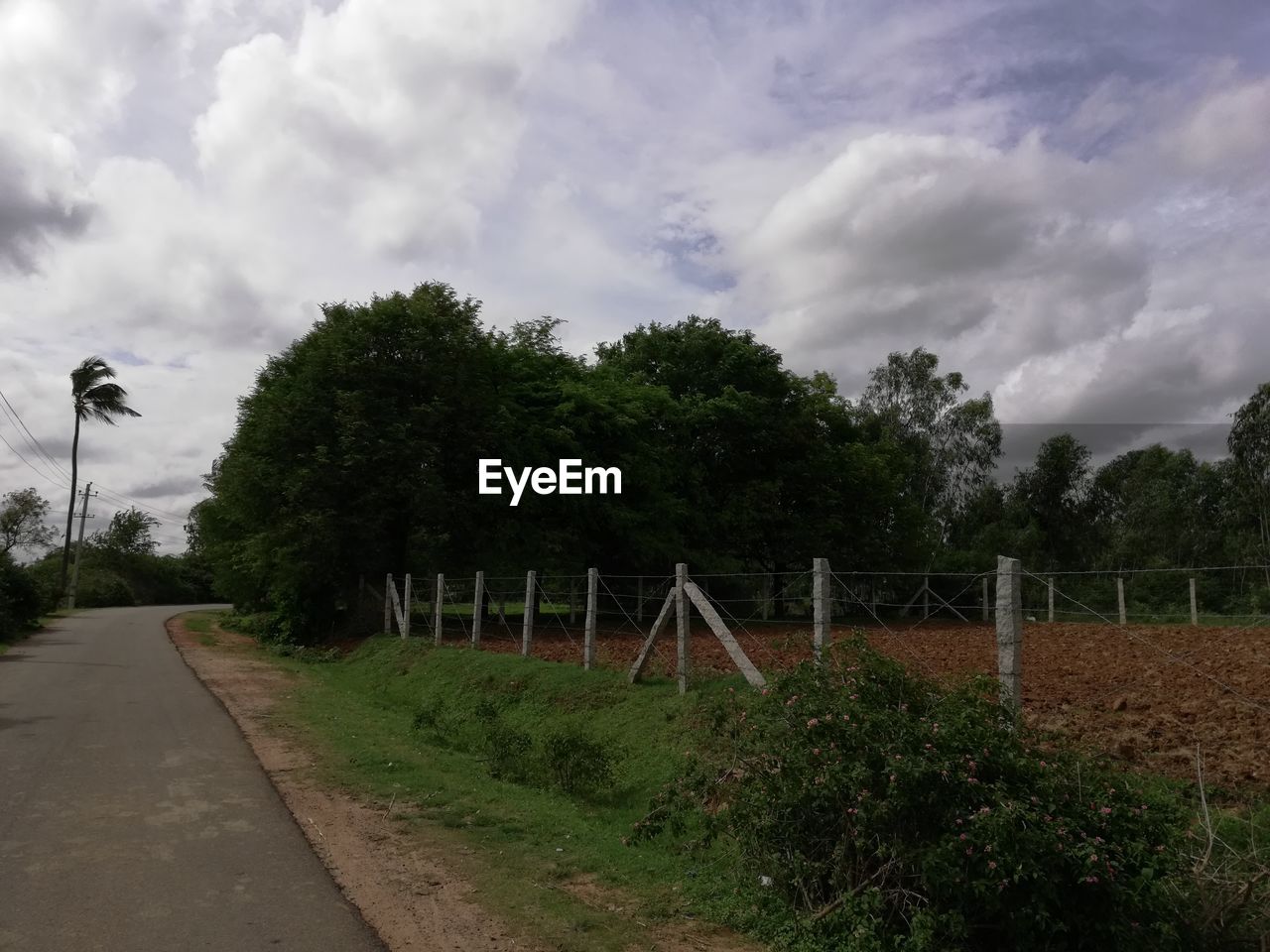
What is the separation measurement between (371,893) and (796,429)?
2862 centimetres

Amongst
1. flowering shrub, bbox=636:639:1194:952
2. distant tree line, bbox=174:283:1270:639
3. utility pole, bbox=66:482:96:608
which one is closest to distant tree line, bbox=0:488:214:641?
utility pole, bbox=66:482:96:608

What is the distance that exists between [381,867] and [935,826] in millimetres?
3600

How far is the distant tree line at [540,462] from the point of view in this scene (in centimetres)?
2333

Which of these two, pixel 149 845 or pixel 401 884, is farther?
pixel 149 845

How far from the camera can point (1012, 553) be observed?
44750 mm

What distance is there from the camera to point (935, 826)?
4445 mm

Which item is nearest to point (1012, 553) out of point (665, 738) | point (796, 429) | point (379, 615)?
point (796, 429)

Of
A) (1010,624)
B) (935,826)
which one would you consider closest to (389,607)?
(1010,624)

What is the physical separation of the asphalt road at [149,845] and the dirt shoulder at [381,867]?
148mm

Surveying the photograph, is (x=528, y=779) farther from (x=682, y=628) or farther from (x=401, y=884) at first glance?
(x=401, y=884)

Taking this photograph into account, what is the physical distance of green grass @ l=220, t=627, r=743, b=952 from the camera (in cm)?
536

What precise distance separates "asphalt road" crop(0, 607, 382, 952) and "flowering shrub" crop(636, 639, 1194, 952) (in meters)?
2.38

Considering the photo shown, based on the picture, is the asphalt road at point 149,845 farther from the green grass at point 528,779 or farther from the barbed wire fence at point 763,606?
the barbed wire fence at point 763,606

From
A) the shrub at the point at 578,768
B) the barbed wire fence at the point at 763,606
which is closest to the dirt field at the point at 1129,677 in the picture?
the barbed wire fence at the point at 763,606
